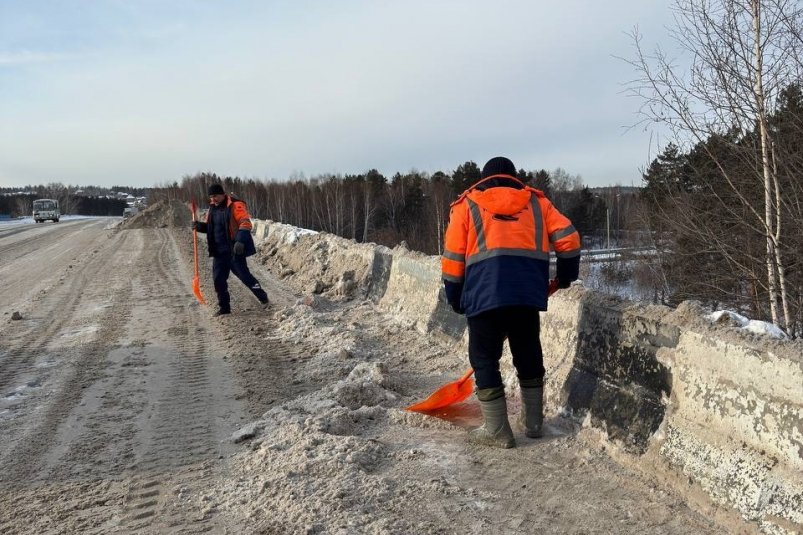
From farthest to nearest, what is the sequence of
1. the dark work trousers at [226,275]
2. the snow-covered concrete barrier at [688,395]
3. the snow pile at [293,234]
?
the snow pile at [293,234]
the dark work trousers at [226,275]
the snow-covered concrete barrier at [688,395]

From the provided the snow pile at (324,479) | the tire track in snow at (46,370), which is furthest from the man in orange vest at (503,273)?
the tire track in snow at (46,370)

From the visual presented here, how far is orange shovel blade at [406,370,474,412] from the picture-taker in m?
4.34

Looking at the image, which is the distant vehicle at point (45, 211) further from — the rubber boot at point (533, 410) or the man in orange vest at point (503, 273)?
the rubber boot at point (533, 410)

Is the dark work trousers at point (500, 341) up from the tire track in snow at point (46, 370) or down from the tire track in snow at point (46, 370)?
up

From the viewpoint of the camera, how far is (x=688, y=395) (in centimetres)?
311

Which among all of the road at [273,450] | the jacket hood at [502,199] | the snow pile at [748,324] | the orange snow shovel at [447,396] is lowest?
the road at [273,450]

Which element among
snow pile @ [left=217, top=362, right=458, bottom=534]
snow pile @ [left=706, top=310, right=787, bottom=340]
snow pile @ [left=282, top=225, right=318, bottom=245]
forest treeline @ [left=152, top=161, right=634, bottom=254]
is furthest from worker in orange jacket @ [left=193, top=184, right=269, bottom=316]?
forest treeline @ [left=152, top=161, right=634, bottom=254]

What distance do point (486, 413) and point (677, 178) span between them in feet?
23.8

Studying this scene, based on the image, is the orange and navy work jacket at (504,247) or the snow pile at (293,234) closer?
the orange and navy work jacket at (504,247)

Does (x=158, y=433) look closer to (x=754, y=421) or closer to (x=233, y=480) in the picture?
(x=233, y=480)

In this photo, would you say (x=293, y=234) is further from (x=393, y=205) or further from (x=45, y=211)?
(x=393, y=205)

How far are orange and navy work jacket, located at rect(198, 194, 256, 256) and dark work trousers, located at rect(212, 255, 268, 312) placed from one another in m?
0.12

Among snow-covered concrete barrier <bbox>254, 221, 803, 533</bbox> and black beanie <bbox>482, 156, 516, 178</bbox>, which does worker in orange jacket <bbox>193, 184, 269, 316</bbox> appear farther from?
black beanie <bbox>482, 156, 516, 178</bbox>

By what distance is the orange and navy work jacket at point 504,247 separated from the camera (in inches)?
143
